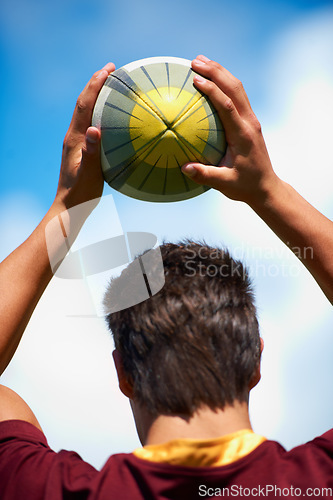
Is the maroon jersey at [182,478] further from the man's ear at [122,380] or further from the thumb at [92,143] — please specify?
the thumb at [92,143]

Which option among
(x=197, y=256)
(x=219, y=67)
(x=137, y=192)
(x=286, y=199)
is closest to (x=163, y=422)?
(x=197, y=256)

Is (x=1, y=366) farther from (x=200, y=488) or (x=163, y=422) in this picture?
(x=200, y=488)

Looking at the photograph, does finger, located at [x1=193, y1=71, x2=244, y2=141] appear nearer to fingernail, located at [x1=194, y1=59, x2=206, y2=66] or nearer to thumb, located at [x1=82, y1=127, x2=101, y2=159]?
fingernail, located at [x1=194, y1=59, x2=206, y2=66]

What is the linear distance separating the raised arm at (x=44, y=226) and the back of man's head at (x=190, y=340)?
58 centimetres

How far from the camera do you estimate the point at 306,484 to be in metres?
1.83

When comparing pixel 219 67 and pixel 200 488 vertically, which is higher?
pixel 219 67

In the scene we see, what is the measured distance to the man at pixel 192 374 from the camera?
6.10 ft

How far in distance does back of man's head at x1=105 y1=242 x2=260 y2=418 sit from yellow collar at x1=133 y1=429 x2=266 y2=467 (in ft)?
0.43

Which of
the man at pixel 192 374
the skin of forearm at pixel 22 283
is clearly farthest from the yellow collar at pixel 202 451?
the skin of forearm at pixel 22 283

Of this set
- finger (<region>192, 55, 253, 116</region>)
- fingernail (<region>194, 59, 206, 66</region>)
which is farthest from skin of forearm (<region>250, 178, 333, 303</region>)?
fingernail (<region>194, 59, 206, 66</region>)

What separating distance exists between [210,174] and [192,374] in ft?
4.44

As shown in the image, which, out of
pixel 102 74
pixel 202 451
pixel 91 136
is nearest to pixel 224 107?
pixel 91 136

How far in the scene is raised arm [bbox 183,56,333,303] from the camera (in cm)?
285

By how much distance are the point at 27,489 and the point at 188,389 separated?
2.43 feet
